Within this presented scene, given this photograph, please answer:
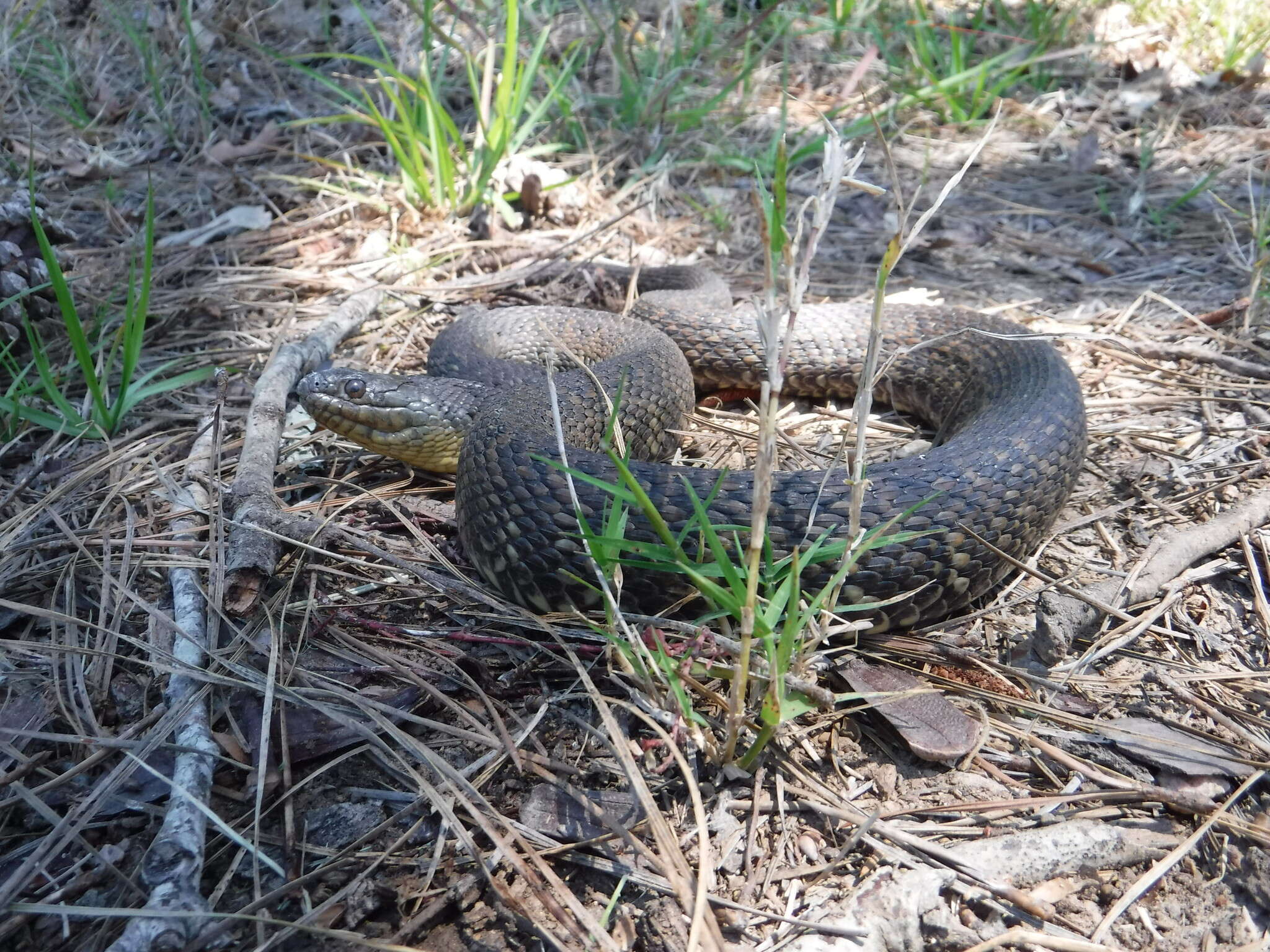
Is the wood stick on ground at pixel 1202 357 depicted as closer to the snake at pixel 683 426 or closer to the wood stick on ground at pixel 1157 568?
the snake at pixel 683 426

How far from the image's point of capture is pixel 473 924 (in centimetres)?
208

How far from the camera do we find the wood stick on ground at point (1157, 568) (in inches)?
116

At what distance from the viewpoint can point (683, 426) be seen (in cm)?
433

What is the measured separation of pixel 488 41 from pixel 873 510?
14.9ft

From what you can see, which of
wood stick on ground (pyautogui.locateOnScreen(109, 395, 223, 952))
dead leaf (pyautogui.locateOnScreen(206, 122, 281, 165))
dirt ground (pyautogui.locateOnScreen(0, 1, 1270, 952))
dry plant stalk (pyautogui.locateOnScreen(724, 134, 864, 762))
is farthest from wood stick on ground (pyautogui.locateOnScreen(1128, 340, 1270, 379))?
dead leaf (pyautogui.locateOnScreen(206, 122, 281, 165))

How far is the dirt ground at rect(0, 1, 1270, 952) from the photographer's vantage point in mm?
2115

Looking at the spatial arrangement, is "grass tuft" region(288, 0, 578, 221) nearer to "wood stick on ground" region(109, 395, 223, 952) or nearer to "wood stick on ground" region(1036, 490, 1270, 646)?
"wood stick on ground" region(109, 395, 223, 952)

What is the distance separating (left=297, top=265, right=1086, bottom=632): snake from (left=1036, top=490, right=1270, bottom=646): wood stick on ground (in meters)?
0.26

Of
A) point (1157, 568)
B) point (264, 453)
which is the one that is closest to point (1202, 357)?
point (1157, 568)

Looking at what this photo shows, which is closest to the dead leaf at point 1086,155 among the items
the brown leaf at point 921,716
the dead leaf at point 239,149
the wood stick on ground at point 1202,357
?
the wood stick on ground at point 1202,357

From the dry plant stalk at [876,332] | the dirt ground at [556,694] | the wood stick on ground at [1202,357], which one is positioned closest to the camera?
the dry plant stalk at [876,332]

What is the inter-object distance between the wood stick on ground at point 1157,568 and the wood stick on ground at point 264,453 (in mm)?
2571

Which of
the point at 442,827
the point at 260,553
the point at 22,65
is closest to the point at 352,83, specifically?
the point at 22,65

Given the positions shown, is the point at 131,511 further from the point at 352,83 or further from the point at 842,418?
the point at 352,83
